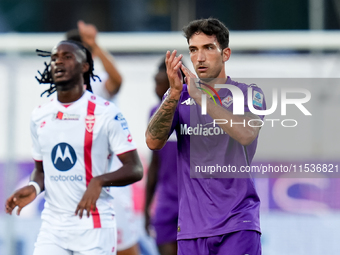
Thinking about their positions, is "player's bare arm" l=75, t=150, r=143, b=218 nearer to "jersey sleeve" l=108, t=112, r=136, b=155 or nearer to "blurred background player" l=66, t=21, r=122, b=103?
"jersey sleeve" l=108, t=112, r=136, b=155

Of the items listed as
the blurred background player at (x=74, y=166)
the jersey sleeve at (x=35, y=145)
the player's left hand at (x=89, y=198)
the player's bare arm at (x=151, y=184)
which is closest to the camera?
the player's left hand at (x=89, y=198)

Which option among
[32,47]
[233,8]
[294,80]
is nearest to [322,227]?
[294,80]

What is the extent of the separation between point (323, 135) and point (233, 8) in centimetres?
609

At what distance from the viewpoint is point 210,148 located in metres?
3.28

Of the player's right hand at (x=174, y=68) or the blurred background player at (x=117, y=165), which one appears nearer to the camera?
the player's right hand at (x=174, y=68)

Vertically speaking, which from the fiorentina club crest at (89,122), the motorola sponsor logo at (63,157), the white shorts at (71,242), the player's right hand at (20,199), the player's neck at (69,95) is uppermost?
the player's neck at (69,95)

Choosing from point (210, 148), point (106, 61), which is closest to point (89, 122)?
point (210, 148)

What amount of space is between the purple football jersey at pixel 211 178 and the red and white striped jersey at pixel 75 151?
0.62 m

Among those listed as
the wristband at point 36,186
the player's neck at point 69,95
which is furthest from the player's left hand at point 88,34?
the wristband at point 36,186

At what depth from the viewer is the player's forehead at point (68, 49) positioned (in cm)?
386

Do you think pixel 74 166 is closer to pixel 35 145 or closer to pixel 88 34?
pixel 35 145

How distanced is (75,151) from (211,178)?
1.02 metres

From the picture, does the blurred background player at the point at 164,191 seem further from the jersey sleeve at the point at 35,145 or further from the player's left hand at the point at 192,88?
the player's left hand at the point at 192,88

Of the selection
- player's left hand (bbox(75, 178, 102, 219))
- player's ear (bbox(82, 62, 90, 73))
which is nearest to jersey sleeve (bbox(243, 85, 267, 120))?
player's left hand (bbox(75, 178, 102, 219))
